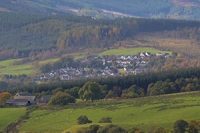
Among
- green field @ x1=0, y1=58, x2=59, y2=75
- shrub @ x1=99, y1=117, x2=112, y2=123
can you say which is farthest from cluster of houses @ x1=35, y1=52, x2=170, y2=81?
shrub @ x1=99, y1=117, x2=112, y2=123

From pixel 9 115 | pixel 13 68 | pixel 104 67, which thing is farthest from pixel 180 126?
pixel 13 68

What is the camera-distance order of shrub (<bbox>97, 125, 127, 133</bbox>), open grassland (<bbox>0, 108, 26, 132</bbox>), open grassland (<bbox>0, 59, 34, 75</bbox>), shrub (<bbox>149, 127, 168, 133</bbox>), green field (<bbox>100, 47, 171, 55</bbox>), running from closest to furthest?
1. shrub (<bbox>149, 127, 168, 133</bbox>)
2. shrub (<bbox>97, 125, 127, 133</bbox>)
3. open grassland (<bbox>0, 108, 26, 132</bbox>)
4. open grassland (<bbox>0, 59, 34, 75</bbox>)
5. green field (<bbox>100, 47, 171, 55</bbox>)

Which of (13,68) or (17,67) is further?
(17,67)

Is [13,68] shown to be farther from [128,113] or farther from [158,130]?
[158,130]

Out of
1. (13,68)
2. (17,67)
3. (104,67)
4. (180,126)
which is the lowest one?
(180,126)

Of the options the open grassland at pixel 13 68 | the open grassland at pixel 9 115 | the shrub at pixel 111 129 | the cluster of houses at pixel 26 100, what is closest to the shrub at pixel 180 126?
the shrub at pixel 111 129

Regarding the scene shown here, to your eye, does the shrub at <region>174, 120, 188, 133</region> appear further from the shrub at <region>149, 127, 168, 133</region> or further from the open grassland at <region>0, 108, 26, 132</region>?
the open grassland at <region>0, 108, 26, 132</region>
